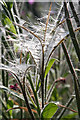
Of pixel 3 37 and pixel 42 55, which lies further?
pixel 3 37

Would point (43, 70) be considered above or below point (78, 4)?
below

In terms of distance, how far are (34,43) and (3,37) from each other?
11 cm

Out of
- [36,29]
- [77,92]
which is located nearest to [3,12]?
[36,29]

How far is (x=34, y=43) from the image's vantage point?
272mm

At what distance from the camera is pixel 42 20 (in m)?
0.27

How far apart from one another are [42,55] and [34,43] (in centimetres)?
3

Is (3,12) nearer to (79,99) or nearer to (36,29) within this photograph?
(36,29)

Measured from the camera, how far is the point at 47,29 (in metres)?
0.27

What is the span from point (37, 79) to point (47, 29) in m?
0.11

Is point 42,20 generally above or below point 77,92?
above

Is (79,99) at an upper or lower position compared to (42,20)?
lower

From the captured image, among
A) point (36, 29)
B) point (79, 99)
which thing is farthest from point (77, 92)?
point (36, 29)

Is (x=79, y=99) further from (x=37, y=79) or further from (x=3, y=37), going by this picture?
(x=3, y=37)

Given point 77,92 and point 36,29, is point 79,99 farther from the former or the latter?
point 36,29
